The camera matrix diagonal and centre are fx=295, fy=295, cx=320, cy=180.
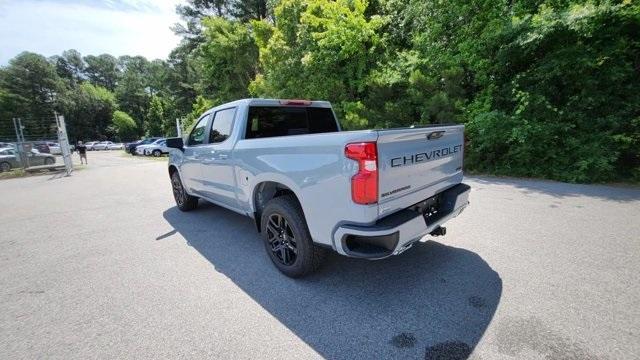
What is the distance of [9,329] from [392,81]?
10.5 meters

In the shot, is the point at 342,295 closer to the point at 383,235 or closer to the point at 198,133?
the point at 383,235

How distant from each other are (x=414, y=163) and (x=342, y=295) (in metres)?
1.41

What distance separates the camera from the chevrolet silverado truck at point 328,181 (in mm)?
2328

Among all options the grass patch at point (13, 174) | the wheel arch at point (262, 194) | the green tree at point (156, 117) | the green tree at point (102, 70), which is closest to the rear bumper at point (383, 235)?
the wheel arch at point (262, 194)

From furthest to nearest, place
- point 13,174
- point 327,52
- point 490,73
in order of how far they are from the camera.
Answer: point 13,174
point 327,52
point 490,73

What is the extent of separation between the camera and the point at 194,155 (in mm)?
4867

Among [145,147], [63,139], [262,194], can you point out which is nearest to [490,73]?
[262,194]

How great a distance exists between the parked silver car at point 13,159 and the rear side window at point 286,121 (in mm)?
20098

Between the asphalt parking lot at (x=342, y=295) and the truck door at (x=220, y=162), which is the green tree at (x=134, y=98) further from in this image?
the asphalt parking lot at (x=342, y=295)

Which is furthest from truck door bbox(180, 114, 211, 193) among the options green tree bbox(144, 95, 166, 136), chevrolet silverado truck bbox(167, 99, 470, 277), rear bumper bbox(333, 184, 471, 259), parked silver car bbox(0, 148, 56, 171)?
green tree bbox(144, 95, 166, 136)

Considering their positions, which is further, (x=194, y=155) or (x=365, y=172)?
(x=194, y=155)

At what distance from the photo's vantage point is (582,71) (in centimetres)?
672

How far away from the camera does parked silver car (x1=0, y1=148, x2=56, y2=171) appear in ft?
54.3

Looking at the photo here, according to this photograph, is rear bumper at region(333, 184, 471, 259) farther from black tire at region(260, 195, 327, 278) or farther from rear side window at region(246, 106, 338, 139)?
rear side window at region(246, 106, 338, 139)
